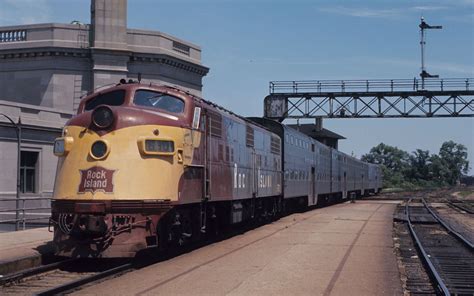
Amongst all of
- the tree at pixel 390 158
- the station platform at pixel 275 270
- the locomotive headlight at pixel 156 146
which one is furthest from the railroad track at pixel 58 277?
the tree at pixel 390 158

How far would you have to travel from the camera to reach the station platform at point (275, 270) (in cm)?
904

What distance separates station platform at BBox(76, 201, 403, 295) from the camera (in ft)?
29.7

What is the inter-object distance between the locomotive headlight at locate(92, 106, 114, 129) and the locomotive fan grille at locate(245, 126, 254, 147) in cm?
735

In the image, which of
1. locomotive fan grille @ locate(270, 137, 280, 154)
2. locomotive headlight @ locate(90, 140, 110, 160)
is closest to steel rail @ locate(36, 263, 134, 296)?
locomotive headlight @ locate(90, 140, 110, 160)

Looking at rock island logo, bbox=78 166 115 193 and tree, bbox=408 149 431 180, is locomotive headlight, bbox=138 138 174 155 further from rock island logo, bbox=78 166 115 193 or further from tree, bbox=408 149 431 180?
tree, bbox=408 149 431 180

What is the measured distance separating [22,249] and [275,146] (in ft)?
40.6

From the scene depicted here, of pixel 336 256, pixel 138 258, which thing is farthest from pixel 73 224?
pixel 336 256

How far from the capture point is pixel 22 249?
1238cm

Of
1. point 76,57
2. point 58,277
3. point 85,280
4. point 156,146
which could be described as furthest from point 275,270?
point 76,57

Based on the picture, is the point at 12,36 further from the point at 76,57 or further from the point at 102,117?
the point at 102,117

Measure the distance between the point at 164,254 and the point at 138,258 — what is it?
74cm

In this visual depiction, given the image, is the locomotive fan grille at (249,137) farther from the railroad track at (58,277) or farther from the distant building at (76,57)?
the distant building at (76,57)

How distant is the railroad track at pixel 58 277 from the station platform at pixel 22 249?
421mm

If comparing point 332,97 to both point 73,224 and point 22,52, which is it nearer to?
point 22,52
